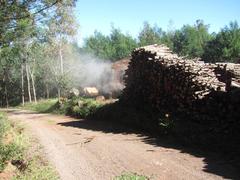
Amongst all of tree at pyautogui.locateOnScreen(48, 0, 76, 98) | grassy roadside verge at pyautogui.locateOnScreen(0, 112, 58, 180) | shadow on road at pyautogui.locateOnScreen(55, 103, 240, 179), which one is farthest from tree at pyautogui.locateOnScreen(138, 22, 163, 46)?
grassy roadside verge at pyautogui.locateOnScreen(0, 112, 58, 180)

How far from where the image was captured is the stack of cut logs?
12.5 m

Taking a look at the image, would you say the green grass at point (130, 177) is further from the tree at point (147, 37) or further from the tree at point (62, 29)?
the tree at point (147, 37)

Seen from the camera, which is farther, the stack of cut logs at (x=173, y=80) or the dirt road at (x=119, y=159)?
the stack of cut logs at (x=173, y=80)

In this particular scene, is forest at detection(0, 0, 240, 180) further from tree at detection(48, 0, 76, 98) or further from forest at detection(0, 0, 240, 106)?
tree at detection(48, 0, 76, 98)

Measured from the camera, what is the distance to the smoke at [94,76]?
3101cm

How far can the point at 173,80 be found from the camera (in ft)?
45.5

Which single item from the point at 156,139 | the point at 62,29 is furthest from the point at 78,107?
the point at 62,29

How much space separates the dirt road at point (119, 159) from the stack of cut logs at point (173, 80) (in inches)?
80.8

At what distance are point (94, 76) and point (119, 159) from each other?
3275cm

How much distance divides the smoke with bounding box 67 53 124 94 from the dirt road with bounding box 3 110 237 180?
15826 mm

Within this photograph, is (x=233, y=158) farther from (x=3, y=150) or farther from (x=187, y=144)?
(x=3, y=150)

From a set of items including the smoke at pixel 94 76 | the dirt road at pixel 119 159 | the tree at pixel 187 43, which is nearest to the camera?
the dirt road at pixel 119 159

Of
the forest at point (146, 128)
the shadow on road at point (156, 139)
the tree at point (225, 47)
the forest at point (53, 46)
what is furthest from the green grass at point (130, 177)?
the tree at point (225, 47)

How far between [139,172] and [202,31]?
84.6 metres
